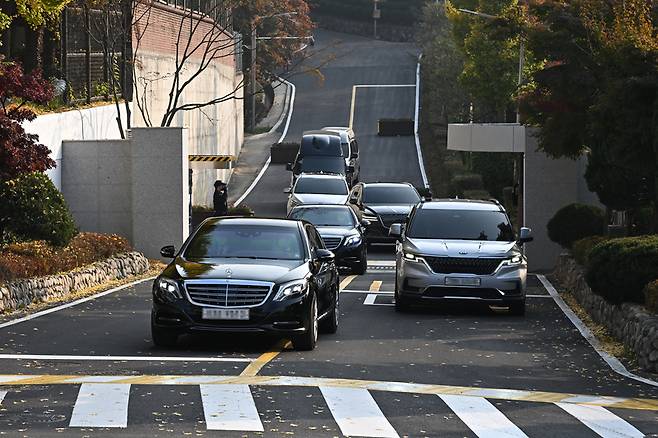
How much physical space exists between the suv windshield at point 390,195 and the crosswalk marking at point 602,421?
29468 mm

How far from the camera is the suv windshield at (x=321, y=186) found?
46.1 metres

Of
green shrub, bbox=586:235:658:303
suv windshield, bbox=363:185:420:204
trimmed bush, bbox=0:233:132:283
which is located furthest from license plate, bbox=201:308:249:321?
suv windshield, bbox=363:185:420:204

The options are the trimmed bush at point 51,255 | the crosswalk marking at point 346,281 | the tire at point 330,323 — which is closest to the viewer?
the tire at point 330,323

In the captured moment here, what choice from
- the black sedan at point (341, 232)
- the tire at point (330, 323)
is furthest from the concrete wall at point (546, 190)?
the tire at point (330, 323)

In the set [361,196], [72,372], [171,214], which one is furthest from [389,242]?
[72,372]

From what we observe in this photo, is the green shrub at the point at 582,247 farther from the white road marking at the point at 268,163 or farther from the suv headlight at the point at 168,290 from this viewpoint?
the white road marking at the point at 268,163

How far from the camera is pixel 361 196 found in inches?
1677

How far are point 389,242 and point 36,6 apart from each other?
17.7m

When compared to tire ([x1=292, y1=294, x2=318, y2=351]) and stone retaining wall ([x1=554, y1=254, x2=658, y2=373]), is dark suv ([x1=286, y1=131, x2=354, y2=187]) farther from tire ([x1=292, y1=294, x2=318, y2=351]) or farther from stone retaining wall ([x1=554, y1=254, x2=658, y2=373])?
tire ([x1=292, y1=294, x2=318, y2=351])

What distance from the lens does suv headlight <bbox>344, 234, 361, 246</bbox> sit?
1229 inches

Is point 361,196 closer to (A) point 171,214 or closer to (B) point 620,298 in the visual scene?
(A) point 171,214

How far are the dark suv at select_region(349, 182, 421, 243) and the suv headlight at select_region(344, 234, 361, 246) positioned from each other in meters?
8.48

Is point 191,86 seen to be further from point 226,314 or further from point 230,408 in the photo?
point 230,408

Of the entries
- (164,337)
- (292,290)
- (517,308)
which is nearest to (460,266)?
(517,308)
